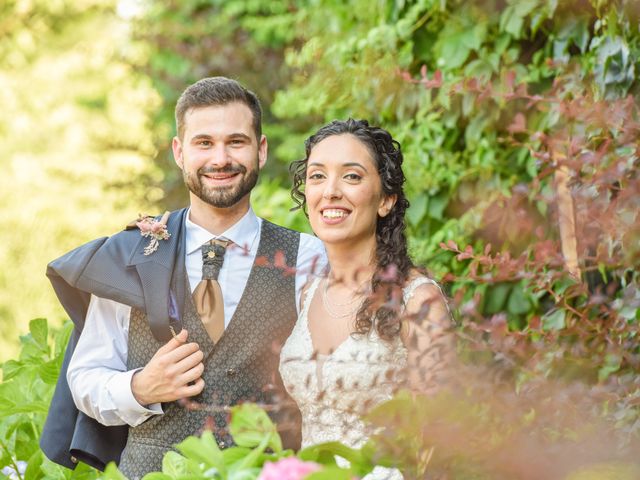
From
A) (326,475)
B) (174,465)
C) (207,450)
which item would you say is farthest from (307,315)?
(326,475)

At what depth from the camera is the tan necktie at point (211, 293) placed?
2.84 m

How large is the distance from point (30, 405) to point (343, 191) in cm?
117

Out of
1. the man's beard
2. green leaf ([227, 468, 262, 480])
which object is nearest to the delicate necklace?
the man's beard

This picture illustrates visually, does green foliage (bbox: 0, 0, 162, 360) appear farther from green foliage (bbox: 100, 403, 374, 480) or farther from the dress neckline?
green foliage (bbox: 100, 403, 374, 480)

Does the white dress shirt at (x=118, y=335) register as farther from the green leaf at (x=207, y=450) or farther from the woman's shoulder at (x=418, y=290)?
the green leaf at (x=207, y=450)

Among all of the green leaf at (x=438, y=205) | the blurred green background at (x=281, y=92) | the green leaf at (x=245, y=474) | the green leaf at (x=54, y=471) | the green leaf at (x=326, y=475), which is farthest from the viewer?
the green leaf at (x=438, y=205)

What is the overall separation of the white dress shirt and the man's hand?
6 cm

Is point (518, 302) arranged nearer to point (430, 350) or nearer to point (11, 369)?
point (11, 369)

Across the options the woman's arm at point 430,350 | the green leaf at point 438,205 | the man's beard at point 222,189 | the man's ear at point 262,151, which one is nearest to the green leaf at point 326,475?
the woman's arm at point 430,350

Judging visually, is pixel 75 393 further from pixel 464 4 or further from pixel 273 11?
pixel 273 11

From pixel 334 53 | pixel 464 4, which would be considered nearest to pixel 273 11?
pixel 334 53

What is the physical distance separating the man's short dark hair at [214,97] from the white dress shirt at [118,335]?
314 millimetres

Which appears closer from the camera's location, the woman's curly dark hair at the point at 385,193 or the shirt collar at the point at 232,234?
the woman's curly dark hair at the point at 385,193

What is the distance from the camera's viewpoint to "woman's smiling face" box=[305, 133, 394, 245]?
8.82 ft
